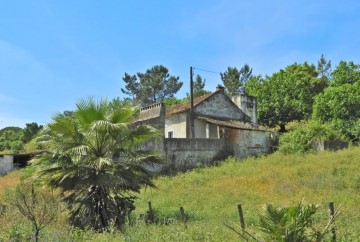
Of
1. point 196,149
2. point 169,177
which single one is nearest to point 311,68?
point 196,149

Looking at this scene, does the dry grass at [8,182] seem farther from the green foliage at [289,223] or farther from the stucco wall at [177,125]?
the green foliage at [289,223]

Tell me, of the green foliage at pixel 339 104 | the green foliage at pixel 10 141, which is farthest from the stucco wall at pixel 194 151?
the green foliage at pixel 10 141

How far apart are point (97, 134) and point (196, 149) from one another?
15.3 m

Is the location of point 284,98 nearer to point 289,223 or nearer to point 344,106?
point 344,106

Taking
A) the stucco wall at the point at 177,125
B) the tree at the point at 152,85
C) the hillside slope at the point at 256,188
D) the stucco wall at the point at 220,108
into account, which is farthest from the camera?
the tree at the point at 152,85

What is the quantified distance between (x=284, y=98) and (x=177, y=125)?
1573 cm

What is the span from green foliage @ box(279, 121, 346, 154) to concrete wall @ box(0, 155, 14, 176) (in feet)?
70.3

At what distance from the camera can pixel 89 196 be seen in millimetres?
11617

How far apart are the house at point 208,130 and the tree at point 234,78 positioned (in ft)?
72.0

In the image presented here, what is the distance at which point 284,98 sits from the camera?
143ft

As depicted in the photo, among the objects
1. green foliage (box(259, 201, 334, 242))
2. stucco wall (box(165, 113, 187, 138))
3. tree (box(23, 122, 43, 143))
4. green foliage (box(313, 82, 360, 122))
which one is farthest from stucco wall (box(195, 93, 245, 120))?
green foliage (box(259, 201, 334, 242))

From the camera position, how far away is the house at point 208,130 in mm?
25672

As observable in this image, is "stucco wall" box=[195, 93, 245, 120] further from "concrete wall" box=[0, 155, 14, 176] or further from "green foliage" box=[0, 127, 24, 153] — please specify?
"green foliage" box=[0, 127, 24, 153]

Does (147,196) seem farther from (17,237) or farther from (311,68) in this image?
(311,68)
